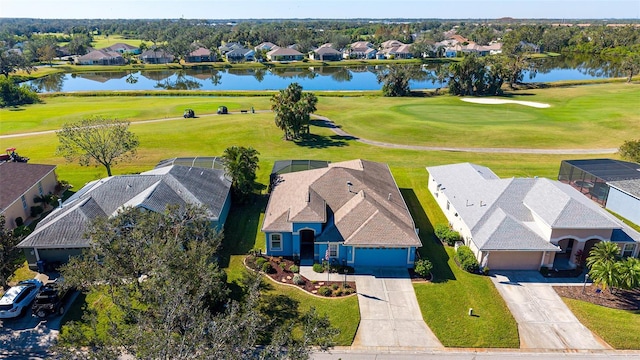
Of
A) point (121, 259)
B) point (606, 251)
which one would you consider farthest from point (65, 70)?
point (606, 251)

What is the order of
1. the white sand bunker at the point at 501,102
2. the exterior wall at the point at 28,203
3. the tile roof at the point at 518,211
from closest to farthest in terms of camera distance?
the tile roof at the point at 518,211 → the exterior wall at the point at 28,203 → the white sand bunker at the point at 501,102

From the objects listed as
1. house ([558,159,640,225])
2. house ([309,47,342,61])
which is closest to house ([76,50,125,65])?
house ([309,47,342,61])

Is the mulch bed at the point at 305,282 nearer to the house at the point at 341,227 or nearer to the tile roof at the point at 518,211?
the house at the point at 341,227

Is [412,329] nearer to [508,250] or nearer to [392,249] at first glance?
[392,249]

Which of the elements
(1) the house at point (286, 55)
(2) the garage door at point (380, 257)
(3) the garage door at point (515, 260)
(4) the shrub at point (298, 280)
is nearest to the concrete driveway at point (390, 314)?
(2) the garage door at point (380, 257)

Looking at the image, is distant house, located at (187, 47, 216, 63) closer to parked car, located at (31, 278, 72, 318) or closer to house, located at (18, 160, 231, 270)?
house, located at (18, 160, 231, 270)

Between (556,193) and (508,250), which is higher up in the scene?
(556,193)
